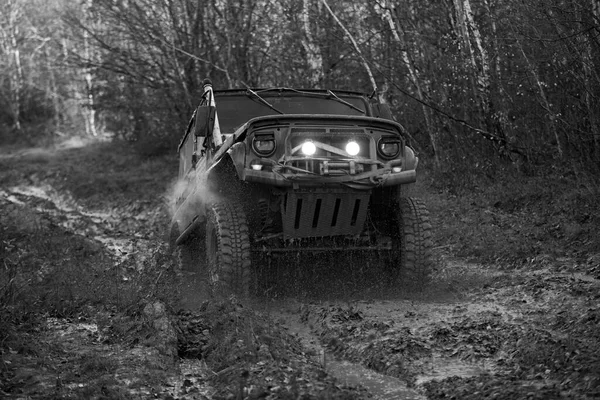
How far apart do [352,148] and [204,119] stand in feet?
5.34

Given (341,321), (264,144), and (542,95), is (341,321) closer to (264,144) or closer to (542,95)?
(264,144)

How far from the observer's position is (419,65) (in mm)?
11953

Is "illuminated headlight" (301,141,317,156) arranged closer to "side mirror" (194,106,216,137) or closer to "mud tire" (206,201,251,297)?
"mud tire" (206,201,251,297)

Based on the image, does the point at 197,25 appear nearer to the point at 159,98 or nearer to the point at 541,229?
the point at 159,98

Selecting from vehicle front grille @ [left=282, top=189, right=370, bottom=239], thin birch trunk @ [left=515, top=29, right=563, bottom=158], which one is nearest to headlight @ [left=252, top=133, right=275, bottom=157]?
vehicle front grille @ [left=282, top=189, right=370, bottom=239]

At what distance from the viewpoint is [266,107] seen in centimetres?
762

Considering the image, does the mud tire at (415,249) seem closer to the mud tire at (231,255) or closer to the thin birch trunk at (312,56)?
the mud tire at (231,255)

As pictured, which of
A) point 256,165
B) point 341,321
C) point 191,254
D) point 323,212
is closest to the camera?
point 341,321

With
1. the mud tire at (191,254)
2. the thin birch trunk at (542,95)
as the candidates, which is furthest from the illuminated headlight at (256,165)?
the thin birch trunk at (542,95)

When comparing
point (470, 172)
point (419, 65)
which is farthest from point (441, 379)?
point (419, 65)

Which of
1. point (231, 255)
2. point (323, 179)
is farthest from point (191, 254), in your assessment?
point (323, 179)

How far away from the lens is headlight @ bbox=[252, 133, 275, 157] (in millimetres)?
6039

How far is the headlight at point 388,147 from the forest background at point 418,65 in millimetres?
1884

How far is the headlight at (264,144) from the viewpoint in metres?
6.04
